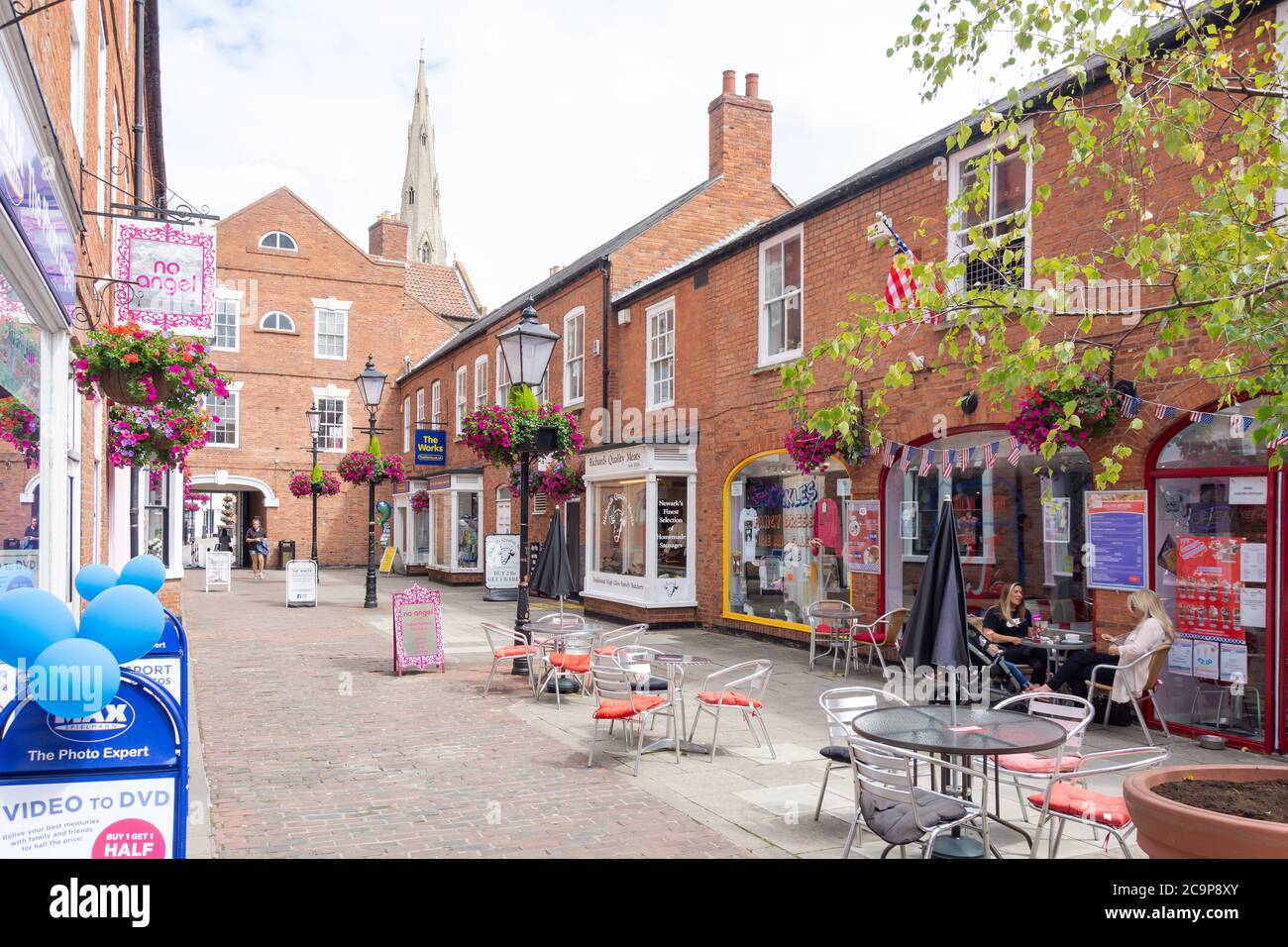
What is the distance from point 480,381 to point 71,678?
2465 centimetres

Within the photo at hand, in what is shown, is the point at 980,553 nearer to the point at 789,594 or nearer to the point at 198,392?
the point at 789,594

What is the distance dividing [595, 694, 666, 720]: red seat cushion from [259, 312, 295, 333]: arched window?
29.6m

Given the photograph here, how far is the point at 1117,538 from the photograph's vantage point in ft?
28.8

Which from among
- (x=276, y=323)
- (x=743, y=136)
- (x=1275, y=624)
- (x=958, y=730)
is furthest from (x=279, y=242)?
(x=958, y=730)

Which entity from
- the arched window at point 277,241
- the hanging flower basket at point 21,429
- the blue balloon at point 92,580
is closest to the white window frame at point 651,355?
the hanging flower basket at point 21,429

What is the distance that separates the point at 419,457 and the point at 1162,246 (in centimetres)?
2390

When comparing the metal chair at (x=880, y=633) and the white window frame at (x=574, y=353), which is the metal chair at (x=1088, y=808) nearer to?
the metal chair at (x=880, y=633)

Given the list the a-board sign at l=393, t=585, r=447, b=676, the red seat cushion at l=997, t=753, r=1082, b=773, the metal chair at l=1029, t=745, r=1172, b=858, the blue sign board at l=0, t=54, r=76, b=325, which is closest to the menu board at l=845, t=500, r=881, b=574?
the a-board sign at l=393, t=585, r=447, b=676

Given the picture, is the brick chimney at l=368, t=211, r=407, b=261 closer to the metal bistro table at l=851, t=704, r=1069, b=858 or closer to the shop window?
the shop window

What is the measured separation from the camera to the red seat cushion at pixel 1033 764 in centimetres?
567

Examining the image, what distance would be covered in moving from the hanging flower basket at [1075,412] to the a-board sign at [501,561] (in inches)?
580

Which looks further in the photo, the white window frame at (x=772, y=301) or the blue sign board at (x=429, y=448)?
the blue sign board at (x=429, y=448)
